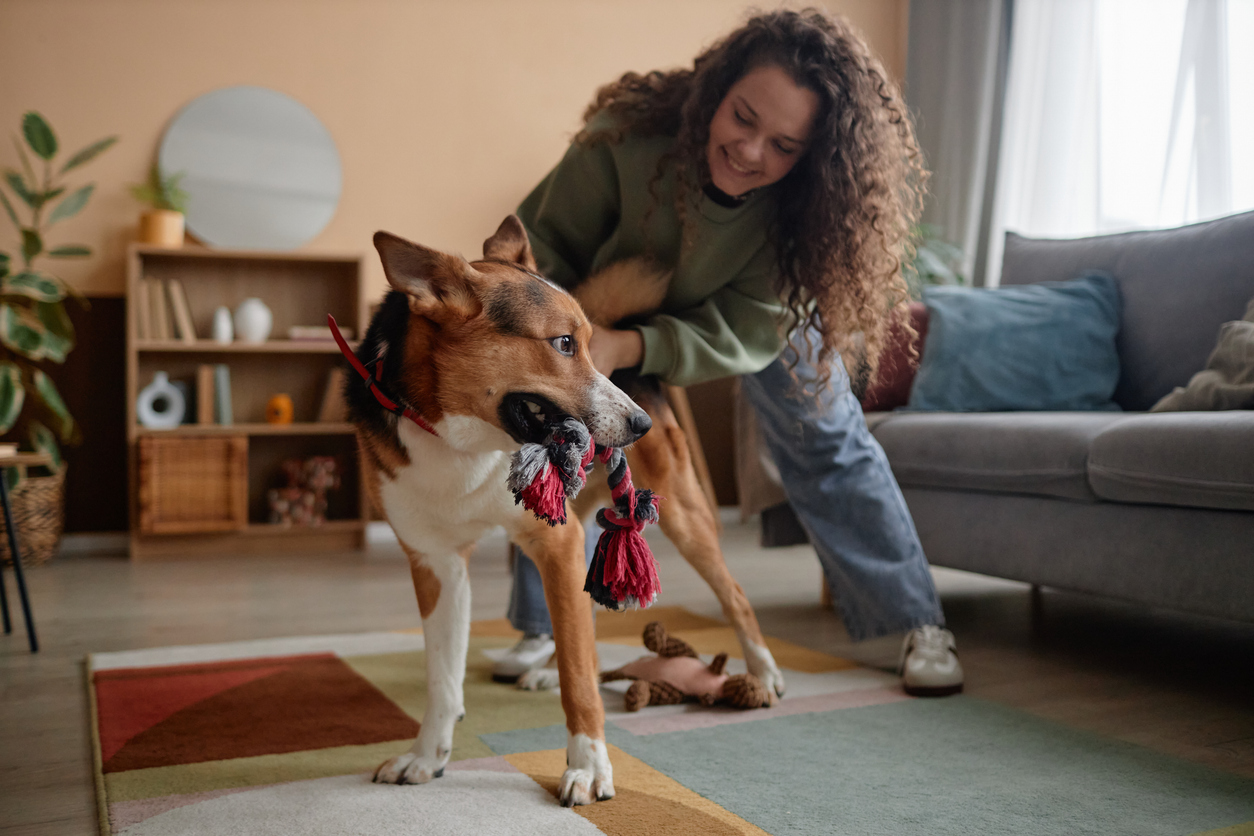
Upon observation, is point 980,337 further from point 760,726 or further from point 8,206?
point 8,206

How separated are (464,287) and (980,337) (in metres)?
1.87

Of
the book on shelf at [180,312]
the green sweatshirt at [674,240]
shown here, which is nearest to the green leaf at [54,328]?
the book on shelf at [180,312]

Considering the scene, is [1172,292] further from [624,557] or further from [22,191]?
[22,191]

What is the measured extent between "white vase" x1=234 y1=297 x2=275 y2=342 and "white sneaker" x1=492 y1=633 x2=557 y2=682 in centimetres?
245

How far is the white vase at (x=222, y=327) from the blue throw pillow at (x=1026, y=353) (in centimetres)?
272

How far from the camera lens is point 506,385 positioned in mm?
1193

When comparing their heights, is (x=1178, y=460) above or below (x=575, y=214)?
below

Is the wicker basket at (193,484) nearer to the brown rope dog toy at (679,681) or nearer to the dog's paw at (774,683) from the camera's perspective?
the brown rope dog toy at (679,681)

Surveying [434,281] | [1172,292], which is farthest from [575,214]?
[1172,292]

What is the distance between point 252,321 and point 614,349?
2801 mm

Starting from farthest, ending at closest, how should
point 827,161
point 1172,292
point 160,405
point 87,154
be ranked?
point 160,405 < point 87,154 < point 1172,292 < point 827,161

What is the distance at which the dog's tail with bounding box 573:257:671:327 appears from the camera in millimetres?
1626

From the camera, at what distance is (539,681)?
1856 mm

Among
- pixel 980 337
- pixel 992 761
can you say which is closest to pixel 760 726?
pixel 992 761
